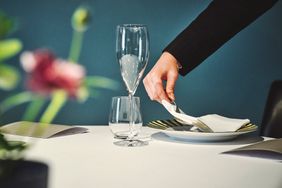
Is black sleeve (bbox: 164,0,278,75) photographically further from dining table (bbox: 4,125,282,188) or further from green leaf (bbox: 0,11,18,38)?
green leaf (bbox: 0,11,18,38)

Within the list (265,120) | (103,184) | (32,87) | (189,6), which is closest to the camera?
(32,87)

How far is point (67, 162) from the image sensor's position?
0.88m

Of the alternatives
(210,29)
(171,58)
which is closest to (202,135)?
(171,58)

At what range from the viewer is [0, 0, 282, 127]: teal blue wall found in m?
2.18

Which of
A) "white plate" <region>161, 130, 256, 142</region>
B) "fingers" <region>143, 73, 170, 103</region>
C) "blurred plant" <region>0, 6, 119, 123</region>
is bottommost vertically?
"white plate" <region>161, 130, 256, 142</region>

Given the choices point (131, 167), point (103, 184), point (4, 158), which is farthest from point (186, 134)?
point (4, 158)

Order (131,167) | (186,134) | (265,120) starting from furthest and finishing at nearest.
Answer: (265,120) → (186,134) → (131,167)

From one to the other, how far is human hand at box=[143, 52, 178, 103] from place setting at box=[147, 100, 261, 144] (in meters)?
0.07

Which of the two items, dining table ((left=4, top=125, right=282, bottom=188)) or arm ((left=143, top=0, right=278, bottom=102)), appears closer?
dining table ((left=4, top=125, right=282, bottom=188))

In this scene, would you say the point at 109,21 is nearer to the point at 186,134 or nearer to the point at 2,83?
the point at 186,134

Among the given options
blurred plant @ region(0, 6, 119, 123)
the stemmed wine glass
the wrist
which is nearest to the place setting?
the stemmed wine glass

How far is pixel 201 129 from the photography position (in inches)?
47.4

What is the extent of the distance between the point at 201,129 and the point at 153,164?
0.36m

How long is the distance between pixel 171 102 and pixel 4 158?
1.06m
